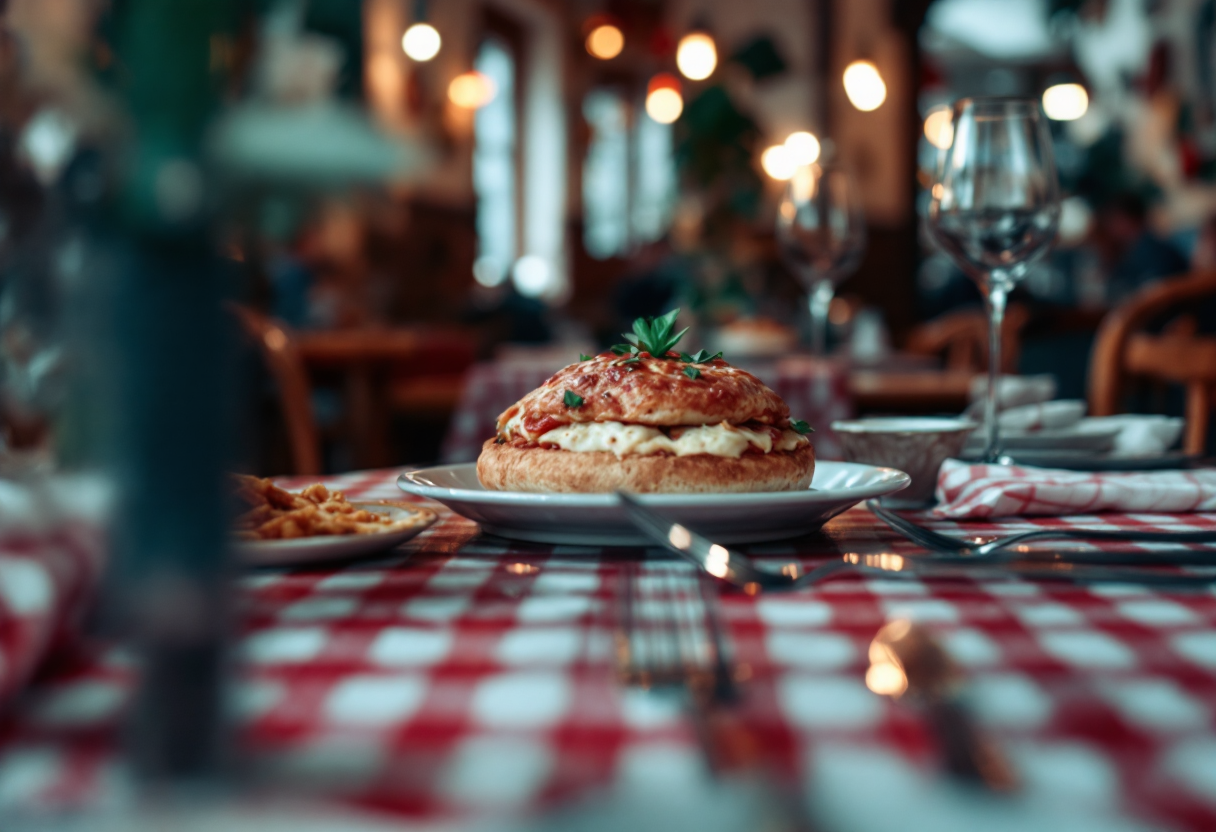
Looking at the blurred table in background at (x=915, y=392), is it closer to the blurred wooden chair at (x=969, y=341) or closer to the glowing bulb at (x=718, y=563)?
the blurred wooden chair at (x=969, y=341)

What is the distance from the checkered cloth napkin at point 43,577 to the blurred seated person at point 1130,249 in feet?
23.3

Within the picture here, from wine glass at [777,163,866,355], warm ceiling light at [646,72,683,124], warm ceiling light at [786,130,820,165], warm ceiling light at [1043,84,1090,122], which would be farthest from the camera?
warm ceiling light at [1043,84,1090,122]

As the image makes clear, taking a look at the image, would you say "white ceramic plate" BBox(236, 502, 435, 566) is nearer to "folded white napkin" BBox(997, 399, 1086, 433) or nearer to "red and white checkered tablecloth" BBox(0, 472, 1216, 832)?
"red and white checkered tablecloth" BBox(0, 472, 1216, 832)

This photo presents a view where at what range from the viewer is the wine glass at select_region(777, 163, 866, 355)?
186 cm

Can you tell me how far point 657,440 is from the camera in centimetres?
75

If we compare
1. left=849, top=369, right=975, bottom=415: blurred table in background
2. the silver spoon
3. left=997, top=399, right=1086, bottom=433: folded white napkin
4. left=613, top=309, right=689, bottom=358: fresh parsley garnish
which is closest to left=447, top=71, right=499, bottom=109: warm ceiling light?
left=849, top=369, right=975, bottom=415: blurred table in background

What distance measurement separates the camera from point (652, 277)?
6047mm

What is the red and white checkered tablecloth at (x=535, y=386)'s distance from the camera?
2.02 meters

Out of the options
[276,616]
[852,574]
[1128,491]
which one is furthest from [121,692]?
[1128,491]

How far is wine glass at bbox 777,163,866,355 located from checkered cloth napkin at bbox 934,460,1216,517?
100cm

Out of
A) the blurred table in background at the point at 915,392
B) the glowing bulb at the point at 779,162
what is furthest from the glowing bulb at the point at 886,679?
the glowing bulb at the point at 779,162

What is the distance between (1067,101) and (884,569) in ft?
38.1

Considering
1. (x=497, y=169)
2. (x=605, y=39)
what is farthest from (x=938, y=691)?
(x=497, y=169)

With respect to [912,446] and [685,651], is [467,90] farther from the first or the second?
[685,651]
